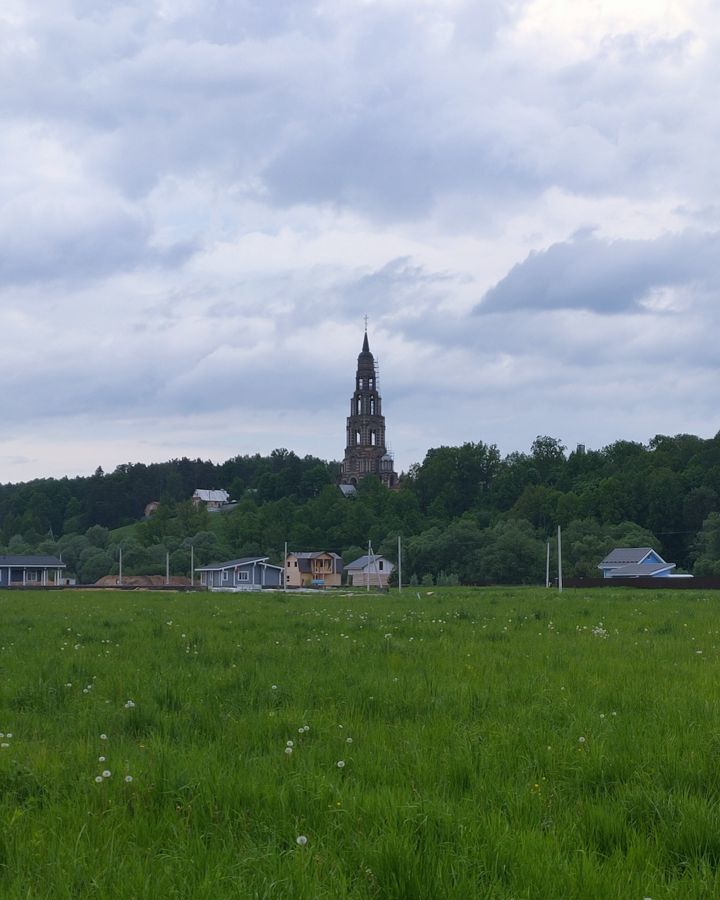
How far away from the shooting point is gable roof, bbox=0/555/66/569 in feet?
399

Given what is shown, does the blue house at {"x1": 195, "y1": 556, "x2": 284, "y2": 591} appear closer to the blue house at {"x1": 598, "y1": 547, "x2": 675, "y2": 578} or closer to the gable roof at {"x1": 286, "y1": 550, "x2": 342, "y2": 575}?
the gable roof at {"x1": 286, "y1": 550, "x2": 342, "y2": 575}

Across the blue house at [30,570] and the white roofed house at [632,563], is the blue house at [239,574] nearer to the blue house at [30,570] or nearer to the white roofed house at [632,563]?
the blue house at [30,570]

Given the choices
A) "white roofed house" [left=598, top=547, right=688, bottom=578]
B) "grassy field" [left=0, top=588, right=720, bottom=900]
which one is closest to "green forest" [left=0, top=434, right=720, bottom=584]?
"white roofed house" [left=598, top=547, right=688, bottom=578]

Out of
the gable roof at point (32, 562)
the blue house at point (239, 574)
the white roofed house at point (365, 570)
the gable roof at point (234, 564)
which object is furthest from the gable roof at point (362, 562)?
the gable roof at point (32, 562)

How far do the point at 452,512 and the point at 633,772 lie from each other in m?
155

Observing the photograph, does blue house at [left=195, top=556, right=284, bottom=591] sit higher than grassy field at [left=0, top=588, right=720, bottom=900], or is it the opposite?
grassy field at [left=0, top=588, right=720, bottom=900]

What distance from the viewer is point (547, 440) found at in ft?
553

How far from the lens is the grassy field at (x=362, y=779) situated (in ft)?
15.0

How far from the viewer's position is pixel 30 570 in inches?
4894

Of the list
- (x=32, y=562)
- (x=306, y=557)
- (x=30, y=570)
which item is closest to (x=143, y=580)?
(x=32, y=562)

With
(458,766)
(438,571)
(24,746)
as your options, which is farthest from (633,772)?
(438,571)

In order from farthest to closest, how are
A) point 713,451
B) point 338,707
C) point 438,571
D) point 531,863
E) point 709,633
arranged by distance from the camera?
point 713,451
point 438,571
point 709,633
point 338,707
point 531,863

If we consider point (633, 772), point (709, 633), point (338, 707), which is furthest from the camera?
point (709, 633)

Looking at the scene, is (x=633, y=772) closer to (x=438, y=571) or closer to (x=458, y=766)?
(x=458, y=766)
